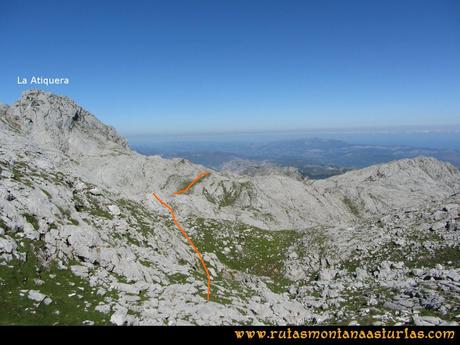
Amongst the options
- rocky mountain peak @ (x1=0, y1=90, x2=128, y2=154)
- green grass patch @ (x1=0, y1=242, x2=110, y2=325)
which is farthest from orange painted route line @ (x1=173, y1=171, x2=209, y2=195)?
green grass patch @ (x1=0, y1=242, x2=110, y2=325)

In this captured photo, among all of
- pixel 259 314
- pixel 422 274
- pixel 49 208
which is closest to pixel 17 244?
pixel 49 208

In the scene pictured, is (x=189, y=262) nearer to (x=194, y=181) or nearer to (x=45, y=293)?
(x=45, y=293)

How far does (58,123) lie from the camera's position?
167 metres

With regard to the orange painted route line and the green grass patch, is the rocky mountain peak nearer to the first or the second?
the orange painted route line

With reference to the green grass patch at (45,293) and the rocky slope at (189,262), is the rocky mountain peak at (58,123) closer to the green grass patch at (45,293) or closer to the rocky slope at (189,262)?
the rocky slope at (189,262)

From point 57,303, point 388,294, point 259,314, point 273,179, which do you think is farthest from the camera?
point 273,179

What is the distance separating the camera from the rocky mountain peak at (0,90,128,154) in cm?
15225

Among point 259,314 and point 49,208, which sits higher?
point 49,208

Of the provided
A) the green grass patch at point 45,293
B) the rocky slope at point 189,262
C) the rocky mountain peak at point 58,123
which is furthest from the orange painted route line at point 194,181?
the green grass patch at point 45,293

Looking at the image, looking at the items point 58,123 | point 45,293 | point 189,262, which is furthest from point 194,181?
point 45,293

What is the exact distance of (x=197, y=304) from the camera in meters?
26.9
